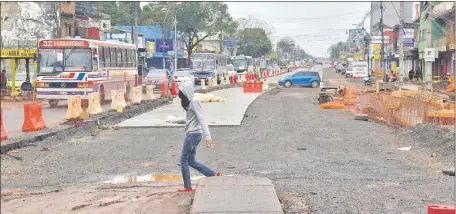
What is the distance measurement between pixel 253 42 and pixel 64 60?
116 m

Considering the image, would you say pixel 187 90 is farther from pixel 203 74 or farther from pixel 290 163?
pixel 203 74

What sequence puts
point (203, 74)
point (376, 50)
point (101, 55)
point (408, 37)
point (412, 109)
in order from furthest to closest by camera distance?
point (376, 50) → point (408, 37) → point (203, 74) → point (101, 55) → point (412, 109)

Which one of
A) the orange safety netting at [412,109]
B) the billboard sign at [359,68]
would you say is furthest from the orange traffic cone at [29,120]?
the billboard sign at [359,68]

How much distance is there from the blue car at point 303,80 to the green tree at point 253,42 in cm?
8223

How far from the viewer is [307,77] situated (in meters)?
56.2

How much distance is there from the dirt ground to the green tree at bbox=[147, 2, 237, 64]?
257ft

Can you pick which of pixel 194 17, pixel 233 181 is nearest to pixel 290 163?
pixel 233 181

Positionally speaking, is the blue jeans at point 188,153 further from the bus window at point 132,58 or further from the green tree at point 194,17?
the green tree at point 194,17

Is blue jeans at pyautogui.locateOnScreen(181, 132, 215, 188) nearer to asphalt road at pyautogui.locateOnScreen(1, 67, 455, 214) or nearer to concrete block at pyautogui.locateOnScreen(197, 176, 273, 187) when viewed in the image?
concrete block at pyautogui.locateOnScreen(197, 176, 273, 187)

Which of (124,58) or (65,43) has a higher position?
(65,43)

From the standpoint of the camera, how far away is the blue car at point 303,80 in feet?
183

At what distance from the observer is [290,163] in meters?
13.2

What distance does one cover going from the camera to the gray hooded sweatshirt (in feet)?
32.0

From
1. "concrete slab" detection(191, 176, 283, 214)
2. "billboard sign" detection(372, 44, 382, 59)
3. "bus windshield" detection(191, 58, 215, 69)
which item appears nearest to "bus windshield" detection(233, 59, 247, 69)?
"billboard sign" detection(372, 44, 382, 59)
